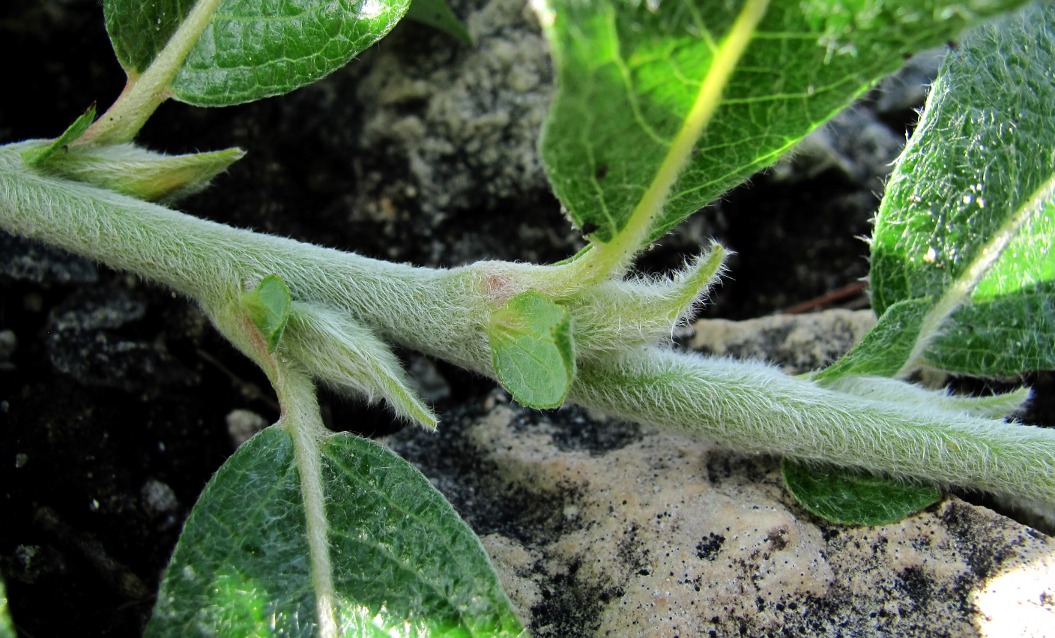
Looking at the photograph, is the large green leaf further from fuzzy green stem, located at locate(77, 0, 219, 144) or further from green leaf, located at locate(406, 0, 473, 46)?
green leaf, located at locate(406, 0, 473, 46)

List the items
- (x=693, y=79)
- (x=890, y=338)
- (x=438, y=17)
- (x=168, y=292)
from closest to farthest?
(x=693, y=79) < (x=890, y=338) < (x=168, y=292) < (x=438, y=17)

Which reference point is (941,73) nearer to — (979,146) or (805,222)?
(979,146)

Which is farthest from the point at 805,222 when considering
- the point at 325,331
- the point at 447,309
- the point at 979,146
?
the point at 325,331

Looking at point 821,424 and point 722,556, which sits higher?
point 821,424

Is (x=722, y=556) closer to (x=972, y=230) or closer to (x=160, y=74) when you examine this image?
(x=972, y=230)

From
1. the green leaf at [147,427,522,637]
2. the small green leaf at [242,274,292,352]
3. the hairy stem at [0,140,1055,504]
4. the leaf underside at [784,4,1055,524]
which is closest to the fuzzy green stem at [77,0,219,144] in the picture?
the hairy stem at [0,140,1055,504]

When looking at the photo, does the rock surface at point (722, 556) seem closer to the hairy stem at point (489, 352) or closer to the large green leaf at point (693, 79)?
the hairy stem at point (489, 352)

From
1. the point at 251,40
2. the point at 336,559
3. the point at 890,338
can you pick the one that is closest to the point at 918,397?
the point at 890,338
